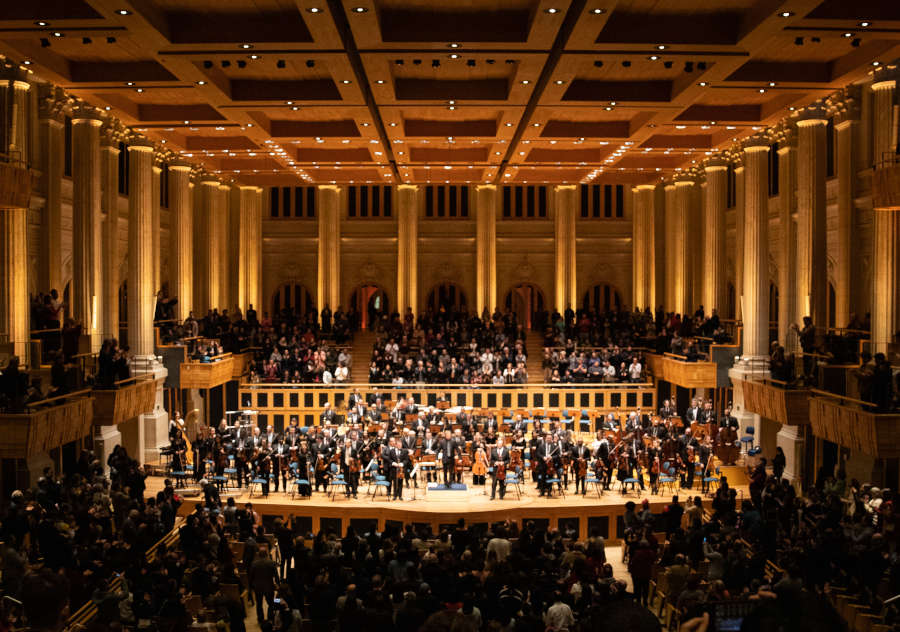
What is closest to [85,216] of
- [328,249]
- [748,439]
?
[328,249]

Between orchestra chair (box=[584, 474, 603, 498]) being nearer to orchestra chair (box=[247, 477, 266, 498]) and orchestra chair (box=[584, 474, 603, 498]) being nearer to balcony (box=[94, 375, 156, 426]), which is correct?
orchestra chair (box=[247, 477, 266, 498])

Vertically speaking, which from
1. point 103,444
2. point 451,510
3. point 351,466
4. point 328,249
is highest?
point 328,249

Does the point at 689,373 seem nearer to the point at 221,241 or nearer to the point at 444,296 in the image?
the point at 444,296

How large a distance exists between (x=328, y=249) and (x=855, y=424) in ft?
A: 76.6

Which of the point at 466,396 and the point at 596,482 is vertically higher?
the point at 466,396

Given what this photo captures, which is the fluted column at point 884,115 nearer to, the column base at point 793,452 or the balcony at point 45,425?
the column base at point 793,452

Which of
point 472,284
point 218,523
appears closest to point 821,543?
point 218,523

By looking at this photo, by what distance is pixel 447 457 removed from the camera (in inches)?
803

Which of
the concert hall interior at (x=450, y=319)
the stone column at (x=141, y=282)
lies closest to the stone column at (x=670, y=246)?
the concert hall interior at (x=450, y=319)

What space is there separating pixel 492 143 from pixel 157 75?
8.89 meters

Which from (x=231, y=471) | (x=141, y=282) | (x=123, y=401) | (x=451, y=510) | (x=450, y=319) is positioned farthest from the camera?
(x=450, y=319)

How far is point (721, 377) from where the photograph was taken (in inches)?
987

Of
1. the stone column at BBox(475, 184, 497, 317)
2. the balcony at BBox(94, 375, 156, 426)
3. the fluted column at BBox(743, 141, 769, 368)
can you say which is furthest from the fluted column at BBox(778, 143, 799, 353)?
the balcony at BBox(94, 375, 156, 426)

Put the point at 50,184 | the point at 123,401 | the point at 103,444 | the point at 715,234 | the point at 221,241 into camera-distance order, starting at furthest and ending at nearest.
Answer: the point at 221,241 → the point at 715,234 → the point at 50,184 → the point at 103,444 → the point at 123,401
